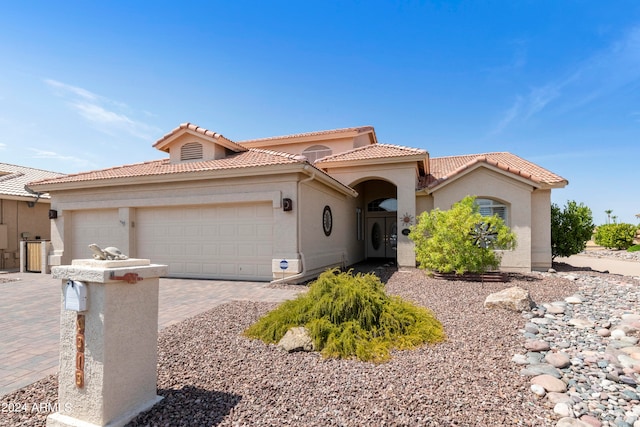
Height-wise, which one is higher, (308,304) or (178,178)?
(178,178)

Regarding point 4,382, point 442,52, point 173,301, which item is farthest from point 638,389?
point 442,52

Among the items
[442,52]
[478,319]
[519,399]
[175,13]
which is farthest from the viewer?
[442,52]

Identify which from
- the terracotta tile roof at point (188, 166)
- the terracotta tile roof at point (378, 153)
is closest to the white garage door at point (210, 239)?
the terracotta tile roof at point (188, 166)

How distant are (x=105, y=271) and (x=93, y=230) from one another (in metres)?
12.8

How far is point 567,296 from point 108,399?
956 cm

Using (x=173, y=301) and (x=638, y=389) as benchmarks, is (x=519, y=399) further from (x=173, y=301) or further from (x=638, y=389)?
(x=173, y=301)

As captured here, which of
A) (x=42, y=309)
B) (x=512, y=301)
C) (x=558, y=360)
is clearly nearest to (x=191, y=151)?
(x=42, y=309)

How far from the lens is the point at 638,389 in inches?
143

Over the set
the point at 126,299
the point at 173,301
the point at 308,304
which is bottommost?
the point at 173,301

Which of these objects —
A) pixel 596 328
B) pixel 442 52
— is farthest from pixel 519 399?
pixel 442 52

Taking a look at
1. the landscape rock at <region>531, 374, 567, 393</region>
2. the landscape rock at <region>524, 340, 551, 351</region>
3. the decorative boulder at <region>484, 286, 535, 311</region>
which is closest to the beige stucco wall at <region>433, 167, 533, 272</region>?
the decorative boulder at <region>484, 286, 535, 311</region>

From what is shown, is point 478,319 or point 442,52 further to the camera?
point 442,52

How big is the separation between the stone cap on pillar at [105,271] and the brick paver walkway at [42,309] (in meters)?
1.95

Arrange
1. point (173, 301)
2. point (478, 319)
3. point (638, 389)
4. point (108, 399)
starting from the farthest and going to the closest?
point (173, 301), point (478, 319), point (638, 389), point (108, 399)
